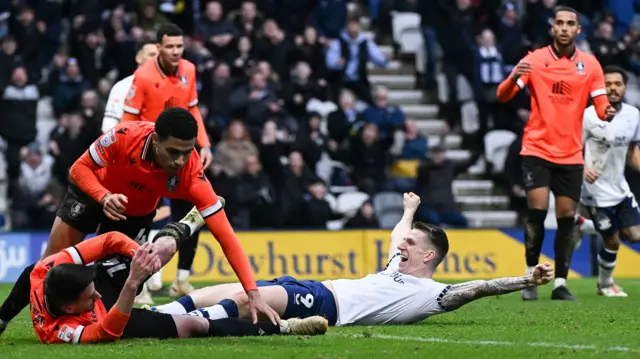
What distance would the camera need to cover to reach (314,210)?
61.0ft

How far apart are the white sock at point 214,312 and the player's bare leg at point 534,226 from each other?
15.6 feet

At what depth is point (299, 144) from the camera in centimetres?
1944

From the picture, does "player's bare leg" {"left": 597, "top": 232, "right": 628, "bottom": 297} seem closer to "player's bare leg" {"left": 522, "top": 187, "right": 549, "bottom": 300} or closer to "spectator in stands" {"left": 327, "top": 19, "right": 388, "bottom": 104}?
"player's bare leg" {"left": 522, "top": 187, "right": 549, "bottom": 300}

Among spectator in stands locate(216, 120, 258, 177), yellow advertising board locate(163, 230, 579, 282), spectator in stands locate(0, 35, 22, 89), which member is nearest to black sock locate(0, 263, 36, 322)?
yellow advertising board locate(163, 230, 579, 282)

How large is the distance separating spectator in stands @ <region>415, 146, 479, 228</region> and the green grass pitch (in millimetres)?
8858

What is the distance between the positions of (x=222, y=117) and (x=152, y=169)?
1092cm

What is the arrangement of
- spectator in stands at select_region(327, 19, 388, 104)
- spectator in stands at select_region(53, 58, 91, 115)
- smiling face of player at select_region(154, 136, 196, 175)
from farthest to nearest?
1. spectator in stands at select_region(327, 19, 388, 104)
2. spectator in stands at select_region(53, 58, 91, 115)
3. smiling face of player at select_region(154, 136, 196, 175)

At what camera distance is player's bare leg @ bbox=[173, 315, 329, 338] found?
8391mm

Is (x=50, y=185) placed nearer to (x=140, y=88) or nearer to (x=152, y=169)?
(x=140, y=88)

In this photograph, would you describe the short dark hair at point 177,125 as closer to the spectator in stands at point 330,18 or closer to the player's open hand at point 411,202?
the player's open hand at point 411,202

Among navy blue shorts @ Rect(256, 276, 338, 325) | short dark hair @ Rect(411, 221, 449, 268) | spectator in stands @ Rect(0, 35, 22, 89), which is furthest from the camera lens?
spectator in stands @ Rect(0, 35, 22, 89)

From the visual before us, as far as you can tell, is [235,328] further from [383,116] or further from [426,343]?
[383,116]

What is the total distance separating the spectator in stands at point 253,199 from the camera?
60.4 feet

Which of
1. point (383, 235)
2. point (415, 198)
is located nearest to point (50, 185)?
point (383, 235)
